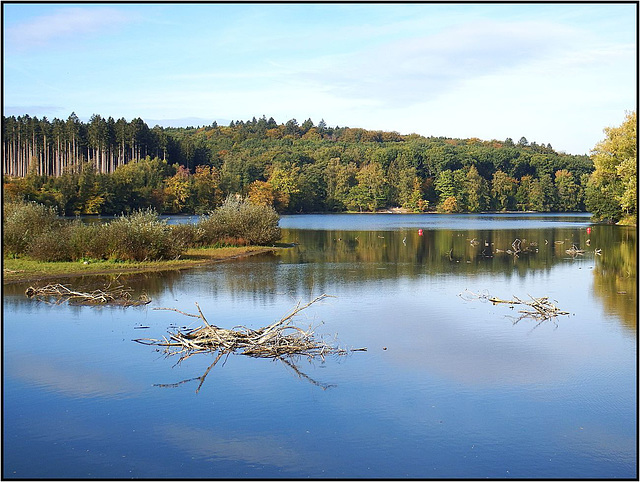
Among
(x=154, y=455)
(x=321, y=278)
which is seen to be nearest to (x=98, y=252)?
(x=321, y=278)

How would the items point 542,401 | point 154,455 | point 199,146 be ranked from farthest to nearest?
1. point 199,146
2. point 542,401
3. point 154,455

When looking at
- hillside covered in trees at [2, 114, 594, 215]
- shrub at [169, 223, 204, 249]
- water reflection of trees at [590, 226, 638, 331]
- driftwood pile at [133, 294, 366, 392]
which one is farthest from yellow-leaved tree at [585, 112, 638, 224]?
hillside covered in trees at [2, 114, 594, 215]

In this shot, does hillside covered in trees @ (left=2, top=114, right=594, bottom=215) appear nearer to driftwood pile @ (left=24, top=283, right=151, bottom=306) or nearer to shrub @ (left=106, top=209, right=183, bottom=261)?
shrub @ (left=106, top=209, right=183, bottom=261)

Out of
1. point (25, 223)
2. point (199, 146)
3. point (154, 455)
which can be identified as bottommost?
point (154, 455)

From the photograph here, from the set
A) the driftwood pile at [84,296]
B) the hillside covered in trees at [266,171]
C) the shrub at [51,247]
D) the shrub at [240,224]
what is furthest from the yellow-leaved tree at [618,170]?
the hillside covered in trees at [266,171]

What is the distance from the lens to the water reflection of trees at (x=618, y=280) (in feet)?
60.8

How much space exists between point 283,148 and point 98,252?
114196mm

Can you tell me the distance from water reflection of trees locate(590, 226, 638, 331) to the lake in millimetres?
168

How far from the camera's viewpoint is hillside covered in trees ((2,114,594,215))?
3693 inches

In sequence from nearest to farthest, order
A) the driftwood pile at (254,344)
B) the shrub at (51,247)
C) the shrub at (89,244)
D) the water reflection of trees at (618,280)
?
the driftwood pile at (254,344) < the water reflection of trees at (618,280) < the shrub at (51,247) < the shrub at (89,244)

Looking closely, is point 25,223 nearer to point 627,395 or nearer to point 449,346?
point 449,346

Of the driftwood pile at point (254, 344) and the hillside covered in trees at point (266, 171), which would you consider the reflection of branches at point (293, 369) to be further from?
the hillside covered in trees at point (266, 171)

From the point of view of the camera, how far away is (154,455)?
8.95 m

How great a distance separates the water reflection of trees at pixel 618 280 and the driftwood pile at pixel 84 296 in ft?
41.6
